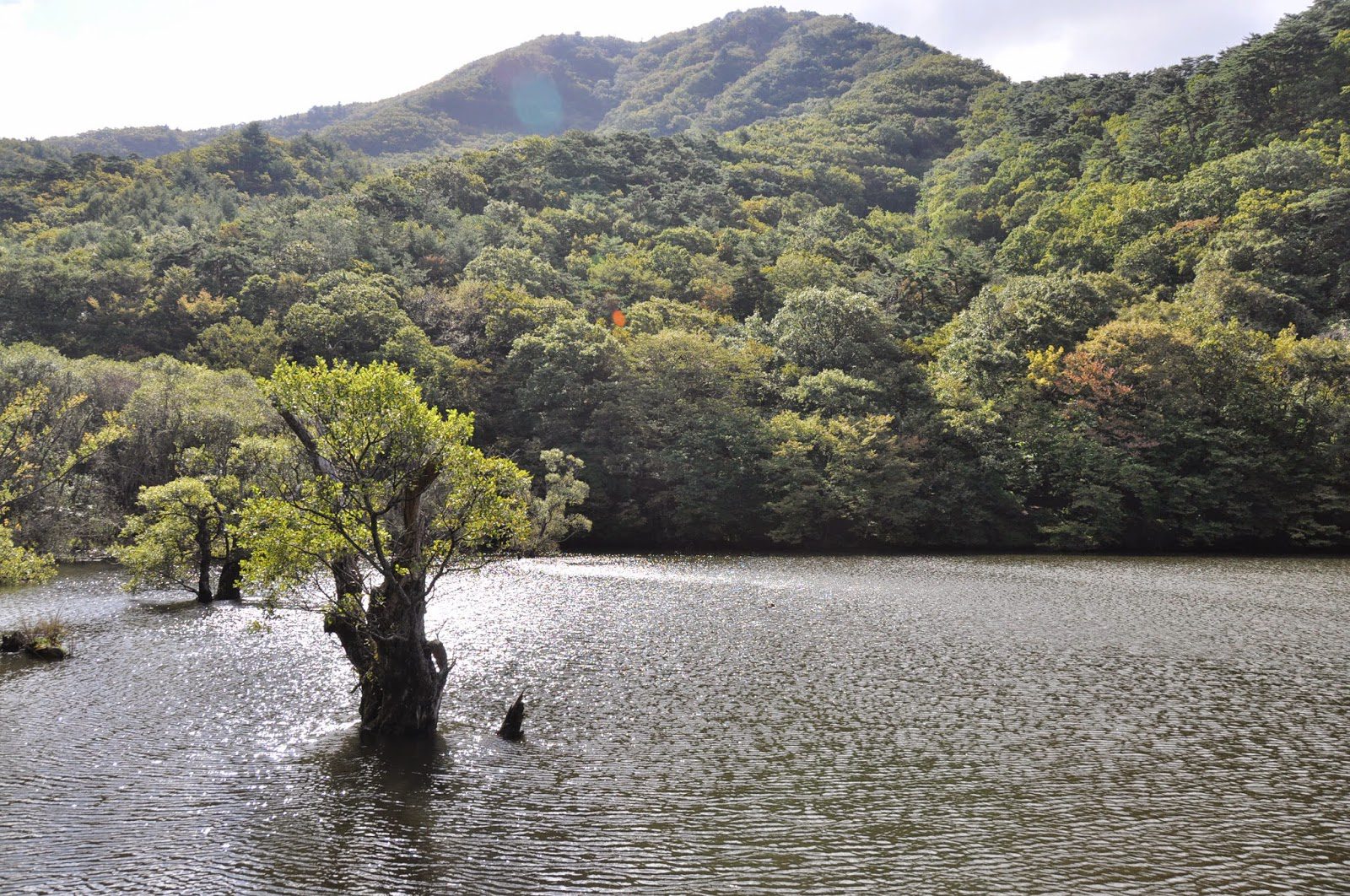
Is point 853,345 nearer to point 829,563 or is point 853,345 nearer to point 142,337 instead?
point 829,563

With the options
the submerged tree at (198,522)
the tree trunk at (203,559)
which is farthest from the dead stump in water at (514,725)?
the tree trunk at (203,559)

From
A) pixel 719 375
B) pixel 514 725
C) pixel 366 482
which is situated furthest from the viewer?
pixel 719 375

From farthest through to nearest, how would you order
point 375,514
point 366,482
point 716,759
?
point 366,482
point 375,514
point 716,759

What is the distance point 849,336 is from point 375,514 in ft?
187

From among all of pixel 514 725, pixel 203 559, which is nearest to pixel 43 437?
pixel 203 559

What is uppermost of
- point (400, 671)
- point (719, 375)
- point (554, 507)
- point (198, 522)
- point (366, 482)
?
point (719, 375)

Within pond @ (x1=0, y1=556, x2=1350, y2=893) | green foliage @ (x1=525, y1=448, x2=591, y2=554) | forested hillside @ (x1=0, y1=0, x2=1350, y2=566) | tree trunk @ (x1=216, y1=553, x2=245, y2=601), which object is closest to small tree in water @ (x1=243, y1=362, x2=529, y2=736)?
pond @ (x1=0, y1=556, x2=1350, y2=893)

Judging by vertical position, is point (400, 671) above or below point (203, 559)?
above

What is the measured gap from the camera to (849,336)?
231ft

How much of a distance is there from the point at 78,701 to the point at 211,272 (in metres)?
73.7

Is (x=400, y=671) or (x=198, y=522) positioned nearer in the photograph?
(x=400, y=671)

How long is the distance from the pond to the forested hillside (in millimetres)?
18572

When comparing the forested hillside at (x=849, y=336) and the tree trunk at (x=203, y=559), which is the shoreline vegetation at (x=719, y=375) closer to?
the tree trunk at (x=203, y=559)

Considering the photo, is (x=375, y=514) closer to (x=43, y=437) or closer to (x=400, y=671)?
(x=400, y=671)
